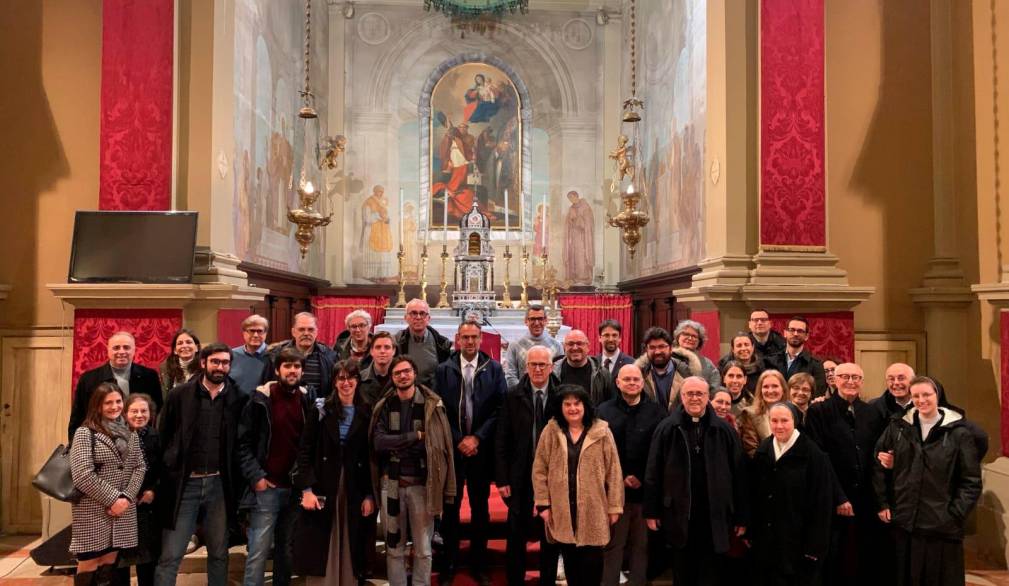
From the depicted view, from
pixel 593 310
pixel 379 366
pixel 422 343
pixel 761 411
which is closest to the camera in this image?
pixel 761 411

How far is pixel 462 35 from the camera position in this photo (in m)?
13.2

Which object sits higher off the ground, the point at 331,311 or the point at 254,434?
the point at 331,311

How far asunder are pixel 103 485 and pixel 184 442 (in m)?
0.45

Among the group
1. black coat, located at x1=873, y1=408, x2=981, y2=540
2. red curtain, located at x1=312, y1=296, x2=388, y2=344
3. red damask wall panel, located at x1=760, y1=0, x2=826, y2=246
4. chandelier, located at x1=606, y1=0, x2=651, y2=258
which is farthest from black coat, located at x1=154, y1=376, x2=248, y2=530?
red curtain, located at x1=312, y1=296, x2=388, y2=344

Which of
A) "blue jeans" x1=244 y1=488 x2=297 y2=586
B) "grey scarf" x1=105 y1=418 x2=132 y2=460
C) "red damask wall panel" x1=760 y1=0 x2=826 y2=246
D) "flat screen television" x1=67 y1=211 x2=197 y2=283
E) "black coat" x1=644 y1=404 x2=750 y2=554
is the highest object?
"red damask wall panel" x1=760 y1=0 x2=826 y2=246

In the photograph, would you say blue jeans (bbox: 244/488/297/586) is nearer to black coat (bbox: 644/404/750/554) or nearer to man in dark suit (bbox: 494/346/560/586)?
man in dark suit (bbox: 494/346/560/586)

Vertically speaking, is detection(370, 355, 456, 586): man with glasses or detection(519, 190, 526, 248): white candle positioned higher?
detection(519, 190, 526, 248): white candle

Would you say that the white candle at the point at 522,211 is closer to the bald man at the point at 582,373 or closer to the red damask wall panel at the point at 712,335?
the red damask wall panel at the point at 712,335

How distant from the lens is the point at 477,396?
476cm

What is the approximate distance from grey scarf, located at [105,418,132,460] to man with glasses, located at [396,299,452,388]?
72.0 inches

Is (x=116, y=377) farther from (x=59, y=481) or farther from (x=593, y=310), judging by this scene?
(x=593, y=310)

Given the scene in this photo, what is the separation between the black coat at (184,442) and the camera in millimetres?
4062

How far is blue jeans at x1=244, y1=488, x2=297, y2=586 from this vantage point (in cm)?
421

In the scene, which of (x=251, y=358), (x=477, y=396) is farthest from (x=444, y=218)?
(x=477, y=396)
